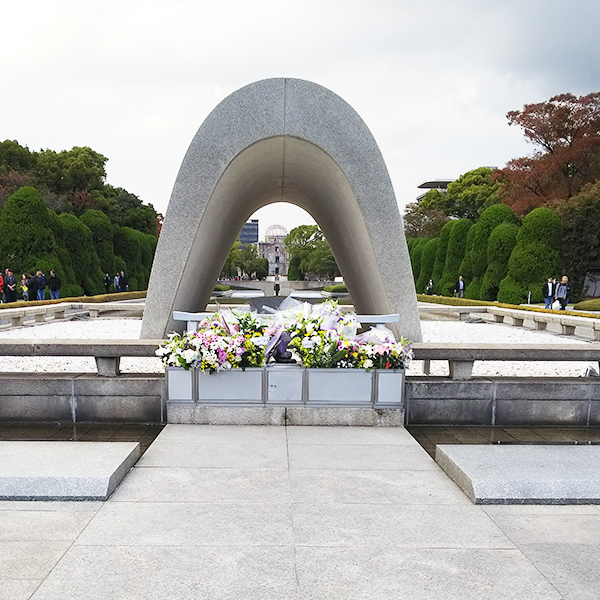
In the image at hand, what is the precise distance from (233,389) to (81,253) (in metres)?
21.9

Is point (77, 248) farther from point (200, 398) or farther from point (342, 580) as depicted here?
point (342, 580)

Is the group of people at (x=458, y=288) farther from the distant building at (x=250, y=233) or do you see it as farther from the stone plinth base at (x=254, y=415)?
the distant building at (x=250, y=233)

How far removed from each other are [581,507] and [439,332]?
29.3 feet

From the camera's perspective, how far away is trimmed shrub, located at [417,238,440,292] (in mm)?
31727

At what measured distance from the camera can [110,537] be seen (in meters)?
2.75

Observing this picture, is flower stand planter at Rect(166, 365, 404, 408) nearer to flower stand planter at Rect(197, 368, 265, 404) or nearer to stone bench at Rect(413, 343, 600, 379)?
flower stand planter at Rect(197, 368, 265, 404)

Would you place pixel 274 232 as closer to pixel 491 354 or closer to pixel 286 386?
Result: pixel 491 354

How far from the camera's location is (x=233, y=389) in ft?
15.5

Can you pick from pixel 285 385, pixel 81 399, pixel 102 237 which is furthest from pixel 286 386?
pixel 102 237

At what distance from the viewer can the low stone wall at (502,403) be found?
4992 mm

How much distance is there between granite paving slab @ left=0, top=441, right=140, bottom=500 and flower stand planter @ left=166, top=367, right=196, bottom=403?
84 centimetres

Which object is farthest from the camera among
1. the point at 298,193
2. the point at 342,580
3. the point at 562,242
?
the point at 562,242

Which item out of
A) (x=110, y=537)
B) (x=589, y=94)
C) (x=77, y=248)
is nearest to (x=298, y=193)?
(x=110, y=537)

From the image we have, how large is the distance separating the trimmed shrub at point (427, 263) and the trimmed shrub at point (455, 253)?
2.83 meters
